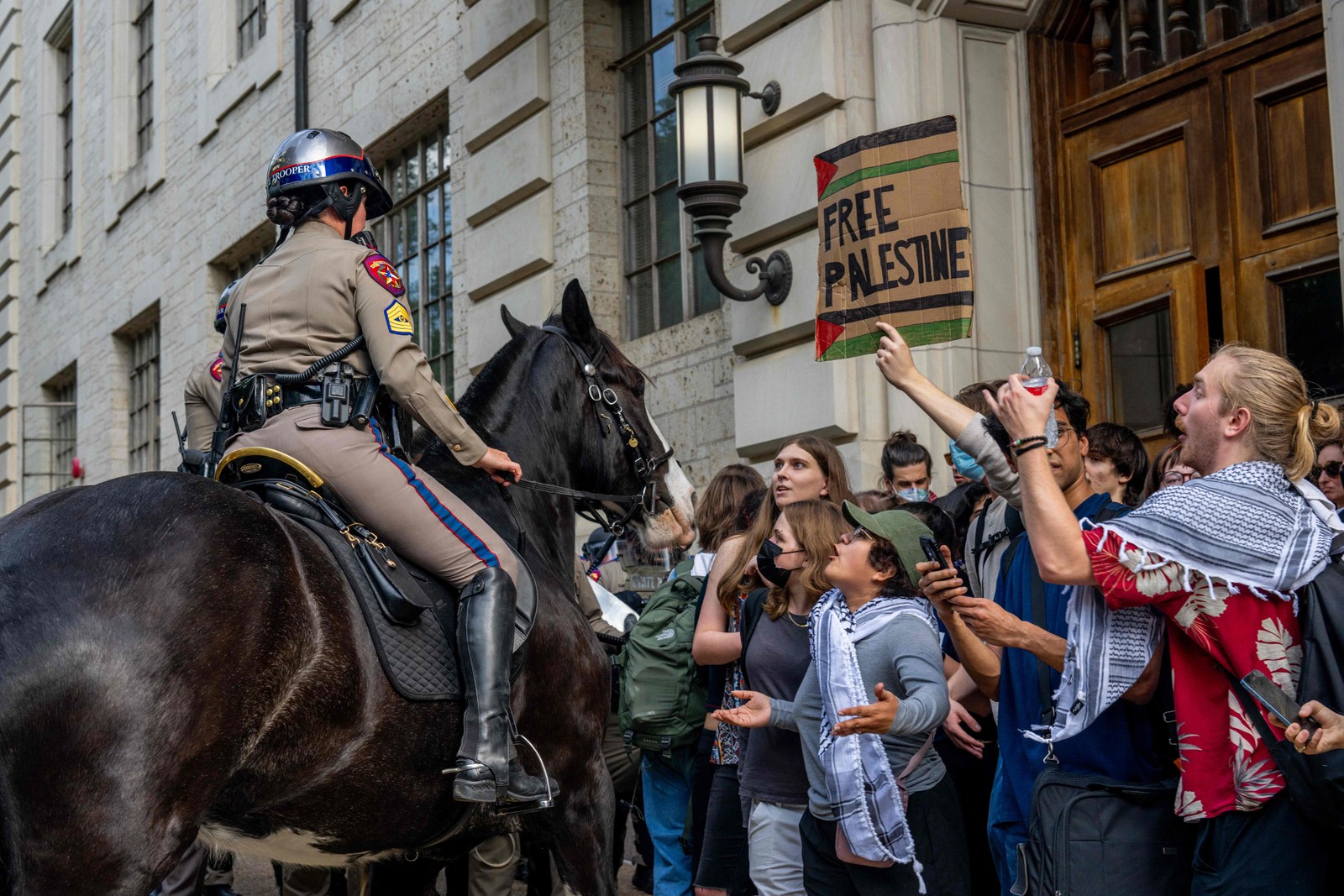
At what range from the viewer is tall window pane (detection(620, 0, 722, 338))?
999 cm

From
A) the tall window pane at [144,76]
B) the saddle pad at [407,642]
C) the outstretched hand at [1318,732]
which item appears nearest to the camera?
the outstretched hand at [1318,732]

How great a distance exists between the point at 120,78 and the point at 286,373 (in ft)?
61.1

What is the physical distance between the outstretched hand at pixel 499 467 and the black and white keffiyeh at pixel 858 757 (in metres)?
1.17

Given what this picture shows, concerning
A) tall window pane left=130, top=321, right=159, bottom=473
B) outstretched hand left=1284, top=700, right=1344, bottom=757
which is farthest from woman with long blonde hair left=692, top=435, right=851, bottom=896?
tall window pane left=130, top=321, right=159, bottom=473

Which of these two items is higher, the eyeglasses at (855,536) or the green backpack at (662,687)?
the eyeglasses at (855,536)

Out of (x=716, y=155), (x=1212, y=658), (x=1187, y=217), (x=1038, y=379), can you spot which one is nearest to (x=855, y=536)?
(x=1038, y=379)

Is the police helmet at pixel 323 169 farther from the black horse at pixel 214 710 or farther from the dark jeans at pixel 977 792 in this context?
the dark jeans at pixel 977 792

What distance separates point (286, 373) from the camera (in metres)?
4.29

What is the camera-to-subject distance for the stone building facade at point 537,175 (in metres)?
7.73

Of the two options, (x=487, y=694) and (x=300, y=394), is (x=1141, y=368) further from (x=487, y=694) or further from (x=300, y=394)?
(x=300, y=394)

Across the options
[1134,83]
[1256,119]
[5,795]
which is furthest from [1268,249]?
[5,795]

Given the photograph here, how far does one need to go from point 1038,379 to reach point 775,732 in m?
1.86

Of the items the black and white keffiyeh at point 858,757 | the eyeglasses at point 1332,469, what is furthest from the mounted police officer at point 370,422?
the eyeglasses at point 1332,469

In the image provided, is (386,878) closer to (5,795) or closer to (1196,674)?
(5,795)
